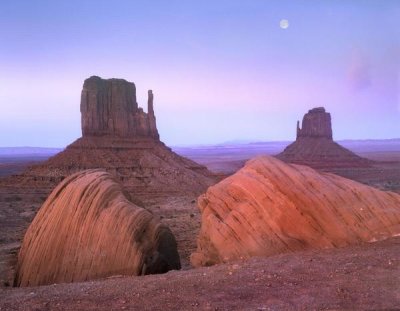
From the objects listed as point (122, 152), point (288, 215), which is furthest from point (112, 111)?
point (288, 215)

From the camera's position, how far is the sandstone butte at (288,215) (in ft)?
38.4

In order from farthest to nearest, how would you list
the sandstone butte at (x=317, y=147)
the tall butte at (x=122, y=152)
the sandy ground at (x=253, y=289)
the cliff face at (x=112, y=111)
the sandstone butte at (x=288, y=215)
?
the sandstone butte at (x=317, y=147), the cliff face at (x=112, y=111), the tall butte at (x=122, y=152), the sandstone butte at (x=288, y=215), the sandy ground at (x=253, y=289)

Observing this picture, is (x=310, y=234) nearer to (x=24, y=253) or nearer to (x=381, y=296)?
(x=381, y=296)

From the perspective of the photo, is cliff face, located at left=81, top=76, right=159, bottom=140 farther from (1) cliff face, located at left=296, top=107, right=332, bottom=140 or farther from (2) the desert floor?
(2) the desert floor

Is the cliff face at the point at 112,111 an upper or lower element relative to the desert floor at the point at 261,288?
upper

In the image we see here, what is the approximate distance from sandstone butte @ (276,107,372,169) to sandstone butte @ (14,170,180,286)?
9559 centimetres

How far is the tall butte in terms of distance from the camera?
61375 mm

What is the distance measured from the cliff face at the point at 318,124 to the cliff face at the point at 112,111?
56785 mm

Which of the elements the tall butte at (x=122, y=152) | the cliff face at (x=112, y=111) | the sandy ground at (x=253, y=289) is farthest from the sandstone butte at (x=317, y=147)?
the sandy ground at (x=253, y=289)

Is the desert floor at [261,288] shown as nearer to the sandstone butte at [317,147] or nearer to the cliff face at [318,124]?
the sandstone butte at [317,147]

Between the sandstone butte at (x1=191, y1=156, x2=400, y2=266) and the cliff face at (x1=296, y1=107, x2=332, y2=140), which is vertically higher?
the cliff face at (x1=296, y1=107, x2=332, y2=140)

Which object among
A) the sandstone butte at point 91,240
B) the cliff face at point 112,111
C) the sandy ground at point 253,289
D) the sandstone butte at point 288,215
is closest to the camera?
the sandy ground at point 253,289

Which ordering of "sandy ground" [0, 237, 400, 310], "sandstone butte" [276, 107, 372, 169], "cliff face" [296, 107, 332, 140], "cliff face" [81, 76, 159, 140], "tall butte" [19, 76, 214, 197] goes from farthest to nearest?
"cliff face" [296, 107, 332, 140]
"sandstone butte" [276, 107, 372, 169]
"cliff face" [81, 76, 159, 140]
"tall butte" [19, 76, 214, 197]
"sandy ground" [0, 237, 400, 310]

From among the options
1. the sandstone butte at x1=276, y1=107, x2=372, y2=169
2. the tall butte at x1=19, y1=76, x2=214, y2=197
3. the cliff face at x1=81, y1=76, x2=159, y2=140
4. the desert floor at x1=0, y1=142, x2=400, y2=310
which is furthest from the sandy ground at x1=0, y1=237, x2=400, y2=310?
the sandstone butte at x1=276, y1=107, x2=372, y2=169
